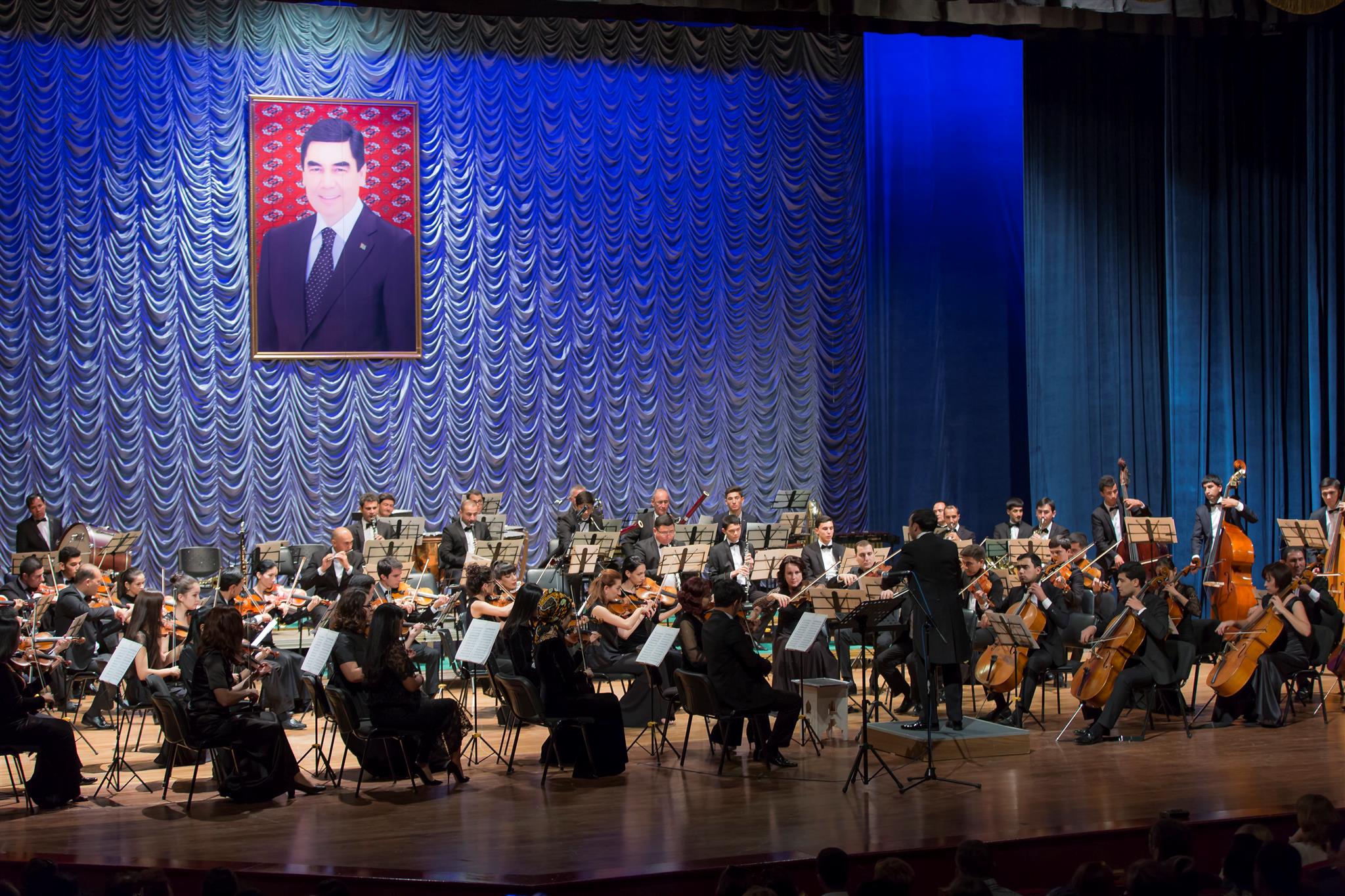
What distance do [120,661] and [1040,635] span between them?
6.24 meters

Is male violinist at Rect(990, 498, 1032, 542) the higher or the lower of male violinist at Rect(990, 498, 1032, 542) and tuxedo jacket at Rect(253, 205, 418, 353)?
the lower

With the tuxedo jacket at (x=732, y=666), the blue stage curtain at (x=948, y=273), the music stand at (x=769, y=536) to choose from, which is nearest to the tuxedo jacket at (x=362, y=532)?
the music stand at (x=769, y=536)

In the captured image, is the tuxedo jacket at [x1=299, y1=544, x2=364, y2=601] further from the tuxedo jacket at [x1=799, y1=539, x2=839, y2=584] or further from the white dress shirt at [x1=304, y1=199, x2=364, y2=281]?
the white dress shirt at [x1=304, y1=199, x2=364, y2=281]

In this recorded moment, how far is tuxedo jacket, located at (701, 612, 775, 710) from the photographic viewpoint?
8195 mm

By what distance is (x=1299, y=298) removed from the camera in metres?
14.6

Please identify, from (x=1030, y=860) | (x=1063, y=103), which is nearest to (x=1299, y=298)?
(x=1063, y=103)

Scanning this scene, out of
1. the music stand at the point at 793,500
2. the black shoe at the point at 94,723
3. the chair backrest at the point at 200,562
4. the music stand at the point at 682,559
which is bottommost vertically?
the black shoe at the point at 94,723

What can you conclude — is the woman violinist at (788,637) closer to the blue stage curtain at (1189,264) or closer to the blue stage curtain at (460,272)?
the blue stage curtain at (1189,264)

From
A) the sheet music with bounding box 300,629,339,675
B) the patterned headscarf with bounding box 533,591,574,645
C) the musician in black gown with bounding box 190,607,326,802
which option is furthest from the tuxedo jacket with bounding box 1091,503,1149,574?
the musician in black gown with bounding box 190,607,326,802

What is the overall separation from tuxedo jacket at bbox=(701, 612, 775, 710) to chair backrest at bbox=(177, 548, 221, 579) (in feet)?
26.5

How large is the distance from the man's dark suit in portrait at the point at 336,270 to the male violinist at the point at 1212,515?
926cm

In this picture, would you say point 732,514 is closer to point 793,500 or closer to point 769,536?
point 769,536

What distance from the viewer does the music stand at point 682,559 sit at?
37.2ft

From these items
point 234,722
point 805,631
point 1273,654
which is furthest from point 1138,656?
point 234,722
